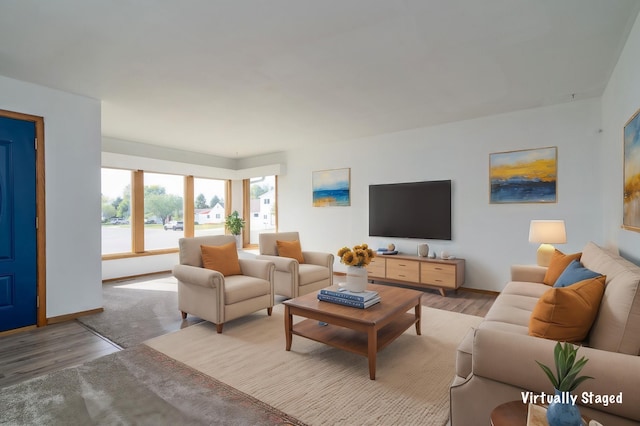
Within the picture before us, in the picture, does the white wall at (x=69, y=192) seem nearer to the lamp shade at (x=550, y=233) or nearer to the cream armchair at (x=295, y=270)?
the cream armchair at (x=295, y=270)

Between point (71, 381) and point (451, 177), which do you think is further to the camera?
point (451, 177)

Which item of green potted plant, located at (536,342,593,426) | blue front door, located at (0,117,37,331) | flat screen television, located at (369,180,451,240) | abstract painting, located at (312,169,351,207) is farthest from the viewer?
abstract painting, located at (312,169,351,207)

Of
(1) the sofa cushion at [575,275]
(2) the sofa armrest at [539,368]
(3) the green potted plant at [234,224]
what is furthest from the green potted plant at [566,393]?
(3) the green potted plant at [234,224]

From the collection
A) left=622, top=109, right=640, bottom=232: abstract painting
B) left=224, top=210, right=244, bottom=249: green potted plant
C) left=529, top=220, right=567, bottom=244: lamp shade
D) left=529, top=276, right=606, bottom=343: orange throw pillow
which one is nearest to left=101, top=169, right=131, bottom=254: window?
left=224, top=210, right=244, bottom=249: green potted plant

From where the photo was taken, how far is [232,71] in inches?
122

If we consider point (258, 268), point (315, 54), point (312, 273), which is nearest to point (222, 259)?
point (258, 268)

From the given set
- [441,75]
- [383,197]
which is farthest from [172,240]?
[441,75]

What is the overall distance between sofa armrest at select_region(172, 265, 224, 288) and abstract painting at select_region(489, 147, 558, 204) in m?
3.88

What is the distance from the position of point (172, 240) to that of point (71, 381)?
4801mm

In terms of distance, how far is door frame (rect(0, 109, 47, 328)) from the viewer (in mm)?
3498

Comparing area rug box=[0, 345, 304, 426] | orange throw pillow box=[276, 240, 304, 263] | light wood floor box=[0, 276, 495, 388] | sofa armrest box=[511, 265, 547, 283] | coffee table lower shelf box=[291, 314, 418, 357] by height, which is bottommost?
light wood floor box=[0, 276, 495, 388]

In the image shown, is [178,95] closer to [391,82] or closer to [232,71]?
[232,71]

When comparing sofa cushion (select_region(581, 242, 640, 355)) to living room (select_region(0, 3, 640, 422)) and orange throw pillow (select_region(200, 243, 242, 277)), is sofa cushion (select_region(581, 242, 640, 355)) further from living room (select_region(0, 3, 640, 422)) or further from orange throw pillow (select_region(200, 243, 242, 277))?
orange throw pillow (select_region(200, 243, 242, 277))

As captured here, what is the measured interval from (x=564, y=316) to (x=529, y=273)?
2126mm
